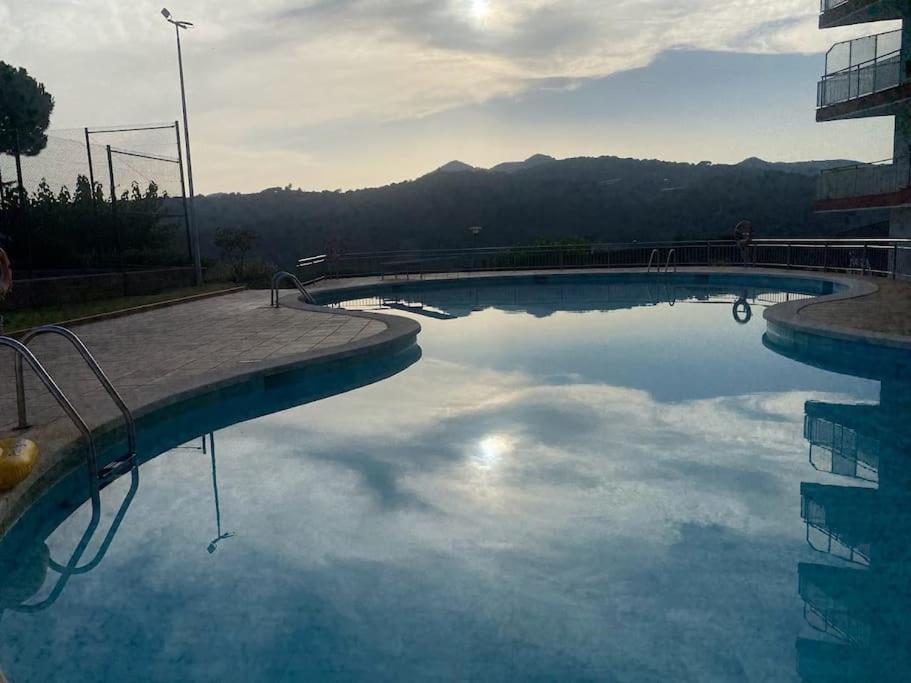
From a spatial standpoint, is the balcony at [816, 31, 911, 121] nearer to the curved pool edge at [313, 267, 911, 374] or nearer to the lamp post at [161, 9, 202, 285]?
the curved pool edge at [313, 267, 911, 374]

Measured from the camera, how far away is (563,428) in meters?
7.59

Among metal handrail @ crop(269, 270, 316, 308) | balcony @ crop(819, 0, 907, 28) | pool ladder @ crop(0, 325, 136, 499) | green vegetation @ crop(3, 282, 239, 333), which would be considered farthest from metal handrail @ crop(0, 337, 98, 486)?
balcony @ crop(819, 0, 907, 28)

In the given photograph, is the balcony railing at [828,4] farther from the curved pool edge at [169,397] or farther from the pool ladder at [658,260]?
the curved pool edge at [169,397]

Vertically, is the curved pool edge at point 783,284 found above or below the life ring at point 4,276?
below

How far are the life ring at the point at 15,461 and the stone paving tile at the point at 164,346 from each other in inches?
42.0

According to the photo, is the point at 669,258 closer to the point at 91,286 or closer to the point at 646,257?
the point at 646,257

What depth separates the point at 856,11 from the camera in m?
23.3

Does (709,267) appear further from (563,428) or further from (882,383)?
(563,428)

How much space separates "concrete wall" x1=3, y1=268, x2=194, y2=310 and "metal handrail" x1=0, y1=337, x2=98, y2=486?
36.9 ft

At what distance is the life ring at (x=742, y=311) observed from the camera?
14766 millimetres

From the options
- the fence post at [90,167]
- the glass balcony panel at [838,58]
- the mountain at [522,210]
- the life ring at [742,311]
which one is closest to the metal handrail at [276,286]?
the fence post at [90,167]

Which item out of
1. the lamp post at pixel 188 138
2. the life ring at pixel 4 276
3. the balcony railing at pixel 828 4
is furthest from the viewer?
the balcony railing at pixel 828 4

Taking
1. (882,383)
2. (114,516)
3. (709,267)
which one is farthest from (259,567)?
(709,267)

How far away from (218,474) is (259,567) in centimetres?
204
